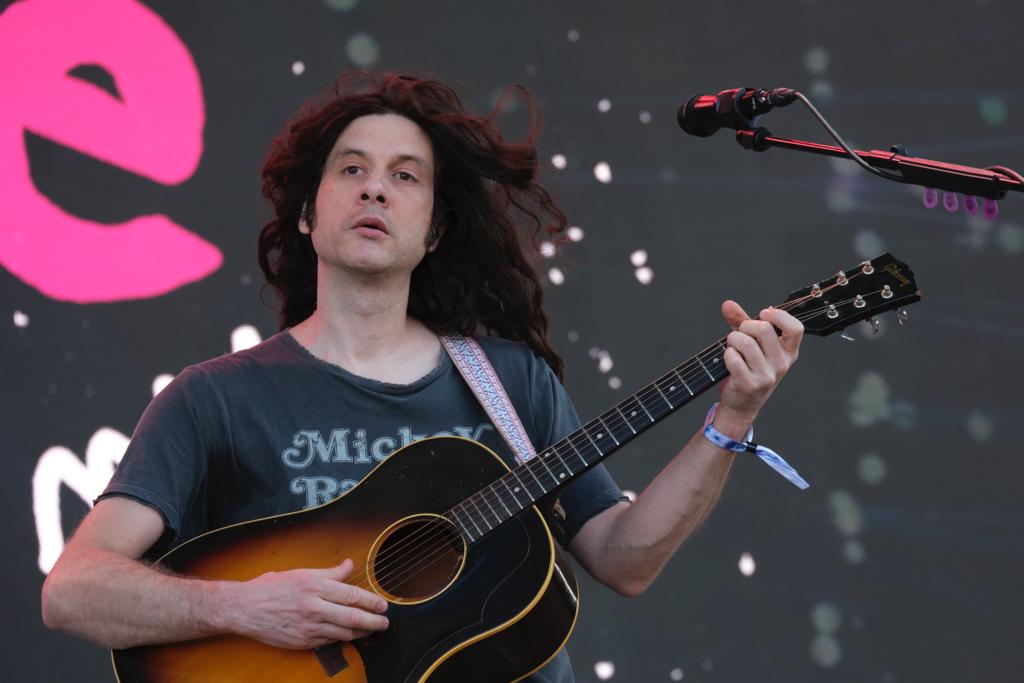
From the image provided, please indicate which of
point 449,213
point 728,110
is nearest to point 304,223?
point 449,213

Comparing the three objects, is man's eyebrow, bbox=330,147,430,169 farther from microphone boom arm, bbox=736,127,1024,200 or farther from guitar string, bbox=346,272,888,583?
microphone boom arm, bbox=736,127,1024,200

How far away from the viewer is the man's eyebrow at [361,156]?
2.56 meters

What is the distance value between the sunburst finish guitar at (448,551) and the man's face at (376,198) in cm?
47

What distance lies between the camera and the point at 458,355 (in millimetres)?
2482

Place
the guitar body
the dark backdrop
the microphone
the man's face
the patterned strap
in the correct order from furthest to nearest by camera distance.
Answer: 1. the dark backdrop
2. the man's face
3. the patterned strap
4. the guitar body
5. the microphone

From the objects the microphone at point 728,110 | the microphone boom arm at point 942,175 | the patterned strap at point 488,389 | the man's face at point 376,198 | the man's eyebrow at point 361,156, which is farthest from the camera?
the man's eyebrow at point 361,156

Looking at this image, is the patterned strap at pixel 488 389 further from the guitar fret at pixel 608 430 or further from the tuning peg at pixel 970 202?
the tuning peg at pixel 970 202

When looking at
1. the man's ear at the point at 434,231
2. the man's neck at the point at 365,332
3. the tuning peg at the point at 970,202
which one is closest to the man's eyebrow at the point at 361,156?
the man's ear at the point at 434,231

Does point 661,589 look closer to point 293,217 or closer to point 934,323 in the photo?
point 934,323

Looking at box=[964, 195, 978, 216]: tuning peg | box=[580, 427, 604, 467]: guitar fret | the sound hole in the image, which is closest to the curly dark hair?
box=[580, 427, 604, 467]: guitar fret

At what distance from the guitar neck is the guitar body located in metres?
0.03

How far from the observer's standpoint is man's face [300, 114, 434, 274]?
2.44m

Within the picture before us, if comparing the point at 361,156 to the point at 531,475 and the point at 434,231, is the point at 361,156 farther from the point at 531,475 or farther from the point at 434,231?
the point at 531,475

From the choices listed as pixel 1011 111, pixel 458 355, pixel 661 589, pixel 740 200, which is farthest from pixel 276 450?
pixel 1011 111
